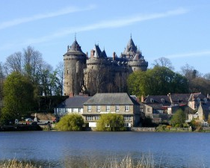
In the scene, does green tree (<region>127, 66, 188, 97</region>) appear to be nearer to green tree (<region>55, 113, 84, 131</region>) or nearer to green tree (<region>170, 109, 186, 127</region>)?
green tree (<region>170, 109, 186, 127</region>)

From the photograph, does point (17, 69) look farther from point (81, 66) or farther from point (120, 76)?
point (120, 76)

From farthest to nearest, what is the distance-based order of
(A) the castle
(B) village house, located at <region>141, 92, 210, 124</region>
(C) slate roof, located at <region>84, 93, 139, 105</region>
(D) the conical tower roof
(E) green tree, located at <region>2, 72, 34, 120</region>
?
(D) the conical tower roof → (A) the castle → (B) village house, located at <region>141, 92, 210, 124</region> → (E) green tree, located at <region>2, 72, 34, 120</region> → (C) slate roof, located at <region>84, 93, 139, 105</region>

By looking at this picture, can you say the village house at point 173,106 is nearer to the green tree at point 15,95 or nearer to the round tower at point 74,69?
the green tree at point 15,95

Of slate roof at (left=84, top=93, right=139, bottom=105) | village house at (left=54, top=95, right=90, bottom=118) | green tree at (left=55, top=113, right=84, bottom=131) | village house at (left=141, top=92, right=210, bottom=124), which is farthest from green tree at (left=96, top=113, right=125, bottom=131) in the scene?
village house at (left=54, top=95, right=90, bottom=118)

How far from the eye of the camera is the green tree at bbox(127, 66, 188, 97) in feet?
289

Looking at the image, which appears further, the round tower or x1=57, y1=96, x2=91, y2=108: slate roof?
the round tower

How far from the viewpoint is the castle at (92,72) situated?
92.2 m

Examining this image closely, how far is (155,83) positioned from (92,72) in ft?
35.9

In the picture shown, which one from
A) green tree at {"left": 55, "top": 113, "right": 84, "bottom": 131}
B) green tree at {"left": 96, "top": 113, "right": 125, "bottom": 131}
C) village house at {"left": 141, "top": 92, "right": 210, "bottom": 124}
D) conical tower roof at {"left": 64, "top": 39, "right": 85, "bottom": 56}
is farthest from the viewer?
conical tower roof at {"left": 64, "top": 39, "right": 85, "bottom": 56}

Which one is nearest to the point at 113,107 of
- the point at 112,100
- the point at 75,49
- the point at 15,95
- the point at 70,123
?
the point at 112,100

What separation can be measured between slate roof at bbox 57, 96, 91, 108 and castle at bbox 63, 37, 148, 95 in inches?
516

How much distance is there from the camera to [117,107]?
69.1m

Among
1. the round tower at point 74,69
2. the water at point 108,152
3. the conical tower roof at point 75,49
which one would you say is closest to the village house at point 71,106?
the round tower at point 74,69

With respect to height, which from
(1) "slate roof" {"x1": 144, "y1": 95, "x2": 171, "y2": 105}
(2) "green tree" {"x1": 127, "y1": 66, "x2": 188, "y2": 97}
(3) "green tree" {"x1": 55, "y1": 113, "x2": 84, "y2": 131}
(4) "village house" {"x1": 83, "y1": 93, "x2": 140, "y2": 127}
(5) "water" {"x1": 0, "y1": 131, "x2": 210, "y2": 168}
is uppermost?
(2) "green tree" {"x1": 127, "y1": 66, "x2": 188, "y2": 97}
